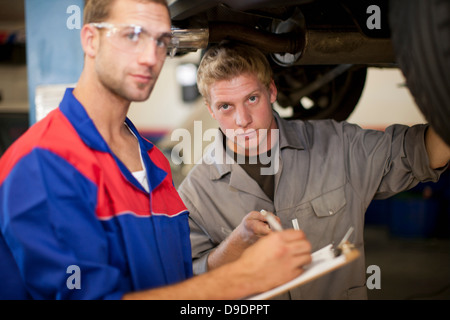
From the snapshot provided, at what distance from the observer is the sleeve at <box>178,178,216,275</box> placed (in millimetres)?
1374

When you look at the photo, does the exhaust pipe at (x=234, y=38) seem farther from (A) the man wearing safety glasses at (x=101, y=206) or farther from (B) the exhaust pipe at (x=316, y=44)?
(A) the man wearing safety glasses at (x=101, y=206)

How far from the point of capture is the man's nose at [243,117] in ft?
4.53

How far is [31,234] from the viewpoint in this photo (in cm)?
74

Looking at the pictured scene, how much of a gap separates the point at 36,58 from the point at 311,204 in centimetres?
99

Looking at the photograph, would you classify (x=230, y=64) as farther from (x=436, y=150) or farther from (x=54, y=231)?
(x=54, y=231)

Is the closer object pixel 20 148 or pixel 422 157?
pixel 20 148

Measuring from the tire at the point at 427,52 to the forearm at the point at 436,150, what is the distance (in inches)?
12.1

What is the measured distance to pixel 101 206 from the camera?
84 cm

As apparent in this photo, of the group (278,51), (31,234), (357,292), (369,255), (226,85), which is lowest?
(369,255)

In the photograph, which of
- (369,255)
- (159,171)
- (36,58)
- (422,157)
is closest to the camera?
(159,171)

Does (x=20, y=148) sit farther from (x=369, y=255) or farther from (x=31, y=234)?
(x=369, y=255)

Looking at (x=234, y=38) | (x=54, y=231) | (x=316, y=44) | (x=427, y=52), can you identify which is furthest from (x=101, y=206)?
(x=316, y=44)

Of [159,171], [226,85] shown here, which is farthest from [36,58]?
[159,171]
